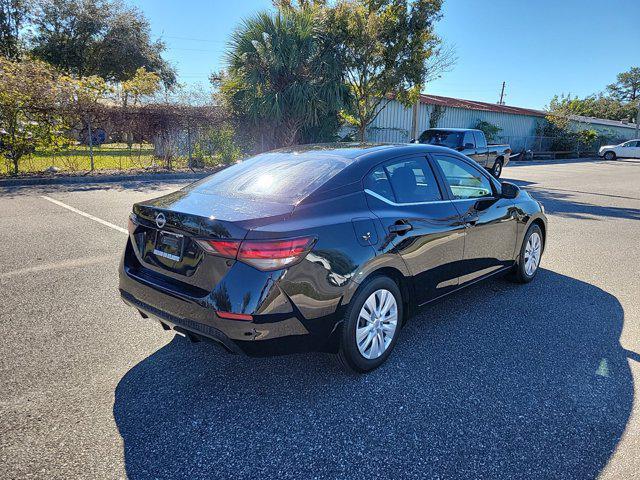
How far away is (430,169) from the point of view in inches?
145

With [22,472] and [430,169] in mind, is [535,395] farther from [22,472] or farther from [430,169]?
[22,472]

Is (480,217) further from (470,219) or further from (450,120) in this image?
(450,120)

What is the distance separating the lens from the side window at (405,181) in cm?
319

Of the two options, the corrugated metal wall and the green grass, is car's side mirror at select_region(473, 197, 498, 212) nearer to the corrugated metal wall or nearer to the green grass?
the green grass

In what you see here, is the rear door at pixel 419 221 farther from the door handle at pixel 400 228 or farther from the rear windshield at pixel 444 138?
the rear windshield at pixel 444 138

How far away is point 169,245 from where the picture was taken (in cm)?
278

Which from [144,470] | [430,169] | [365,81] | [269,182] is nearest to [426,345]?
[430,169]

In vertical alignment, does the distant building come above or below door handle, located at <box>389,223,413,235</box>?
above

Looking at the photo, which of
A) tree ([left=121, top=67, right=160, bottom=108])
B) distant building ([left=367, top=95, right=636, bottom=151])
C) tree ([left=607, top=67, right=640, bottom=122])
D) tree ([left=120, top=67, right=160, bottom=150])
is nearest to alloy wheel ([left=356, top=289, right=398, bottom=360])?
tree ([left=120, top=67, right=160, bottom=150])

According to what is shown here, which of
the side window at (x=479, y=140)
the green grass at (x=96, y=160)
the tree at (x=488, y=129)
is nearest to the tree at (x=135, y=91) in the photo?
the green grass at (x=96, y=160)

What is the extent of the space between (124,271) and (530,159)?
3062cm

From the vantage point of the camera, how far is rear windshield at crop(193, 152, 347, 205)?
→ 2941 mm

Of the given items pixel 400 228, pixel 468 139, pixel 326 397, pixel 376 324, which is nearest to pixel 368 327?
pixel 376 324

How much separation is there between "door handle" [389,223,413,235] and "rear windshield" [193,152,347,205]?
0.55 metres
